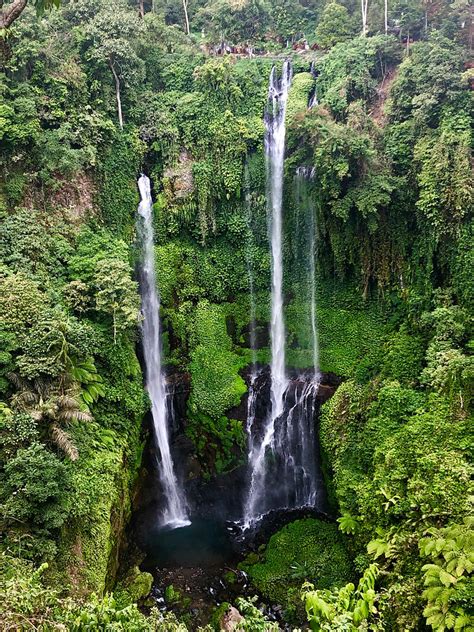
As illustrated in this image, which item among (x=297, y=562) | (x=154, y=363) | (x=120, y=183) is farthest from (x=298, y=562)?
(x=120, y=183)

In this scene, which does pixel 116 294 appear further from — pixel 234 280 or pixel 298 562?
pixel 298 562

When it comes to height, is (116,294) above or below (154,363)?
above

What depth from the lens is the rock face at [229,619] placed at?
10813mm

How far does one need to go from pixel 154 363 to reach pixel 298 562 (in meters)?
7.89

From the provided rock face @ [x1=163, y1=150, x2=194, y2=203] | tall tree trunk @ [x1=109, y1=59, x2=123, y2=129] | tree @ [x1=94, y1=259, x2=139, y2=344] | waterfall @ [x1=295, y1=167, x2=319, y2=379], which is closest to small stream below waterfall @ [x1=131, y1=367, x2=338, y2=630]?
waterfall @ [x1=295, y1=167, x2=319, y2=379]

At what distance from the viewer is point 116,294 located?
522 inches

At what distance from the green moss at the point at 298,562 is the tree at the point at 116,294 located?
749 centimetres

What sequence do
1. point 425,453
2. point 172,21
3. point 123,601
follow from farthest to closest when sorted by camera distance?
point 172,21 → point 123,601 → point 425,453

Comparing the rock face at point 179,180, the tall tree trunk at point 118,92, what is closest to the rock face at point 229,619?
the rock face at point 179,180

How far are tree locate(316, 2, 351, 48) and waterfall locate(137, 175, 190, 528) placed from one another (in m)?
10.6

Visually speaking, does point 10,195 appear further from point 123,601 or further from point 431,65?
point 431,65

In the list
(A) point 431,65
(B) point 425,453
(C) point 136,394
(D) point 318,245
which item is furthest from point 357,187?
(C) point 136,394

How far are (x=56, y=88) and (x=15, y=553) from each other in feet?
46.2

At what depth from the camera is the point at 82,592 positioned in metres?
9.41
